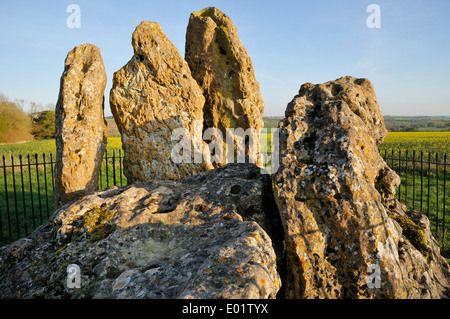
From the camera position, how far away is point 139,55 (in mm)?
7168

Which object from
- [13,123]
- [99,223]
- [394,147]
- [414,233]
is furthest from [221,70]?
[13,123]

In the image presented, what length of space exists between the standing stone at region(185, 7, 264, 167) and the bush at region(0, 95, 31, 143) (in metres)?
34.1

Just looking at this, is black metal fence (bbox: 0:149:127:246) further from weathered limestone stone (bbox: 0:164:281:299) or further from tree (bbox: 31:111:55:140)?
tree (bbox: 31:111:55:140)

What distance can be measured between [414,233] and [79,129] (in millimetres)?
6567

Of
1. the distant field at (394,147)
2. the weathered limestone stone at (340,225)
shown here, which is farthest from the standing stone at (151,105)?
the distant field at (394,147)

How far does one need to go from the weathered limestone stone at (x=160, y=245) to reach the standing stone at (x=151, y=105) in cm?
168

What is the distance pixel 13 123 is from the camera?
3450 cm

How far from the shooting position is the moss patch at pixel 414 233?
4.68 meters

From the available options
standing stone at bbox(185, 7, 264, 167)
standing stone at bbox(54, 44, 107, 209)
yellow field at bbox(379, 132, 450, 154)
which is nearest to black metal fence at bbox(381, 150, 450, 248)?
standing stone at bbox(185, 7, 264, 167)

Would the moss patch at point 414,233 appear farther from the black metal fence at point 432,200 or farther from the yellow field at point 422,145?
the yellow field at point 422,145

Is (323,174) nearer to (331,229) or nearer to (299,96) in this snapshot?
(331,229)

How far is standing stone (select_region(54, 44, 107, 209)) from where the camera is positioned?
6.25 meters

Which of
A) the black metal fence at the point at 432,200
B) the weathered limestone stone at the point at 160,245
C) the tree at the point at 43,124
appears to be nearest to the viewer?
the weathered limestone stone at the point at 160,245

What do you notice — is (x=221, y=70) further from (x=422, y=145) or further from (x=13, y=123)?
(x=13, y=123)
